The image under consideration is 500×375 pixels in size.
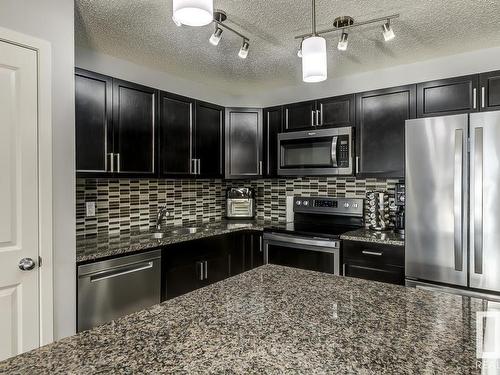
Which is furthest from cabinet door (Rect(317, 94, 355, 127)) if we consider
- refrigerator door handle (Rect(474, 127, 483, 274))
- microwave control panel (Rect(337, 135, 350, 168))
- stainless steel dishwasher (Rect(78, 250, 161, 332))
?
stainless steel dishwasher (Rect(78, 250, 161, 332))

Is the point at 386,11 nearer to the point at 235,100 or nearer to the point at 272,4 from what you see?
the point at 272,4

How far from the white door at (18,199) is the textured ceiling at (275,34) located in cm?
67

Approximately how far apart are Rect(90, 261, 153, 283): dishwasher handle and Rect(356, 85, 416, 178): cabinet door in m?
2.03

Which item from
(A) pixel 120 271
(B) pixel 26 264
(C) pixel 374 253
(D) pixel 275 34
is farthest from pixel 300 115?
(B) pixel 26 264

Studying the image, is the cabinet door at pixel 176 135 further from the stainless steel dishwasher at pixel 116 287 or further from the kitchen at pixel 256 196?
the stainless steel dishwasher at pixel 116 287

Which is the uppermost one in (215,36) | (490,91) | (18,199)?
(215,36)

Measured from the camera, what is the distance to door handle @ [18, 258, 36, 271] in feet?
5.70

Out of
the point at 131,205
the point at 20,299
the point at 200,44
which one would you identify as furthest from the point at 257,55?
the point at 20,299

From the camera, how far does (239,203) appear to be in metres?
3.94

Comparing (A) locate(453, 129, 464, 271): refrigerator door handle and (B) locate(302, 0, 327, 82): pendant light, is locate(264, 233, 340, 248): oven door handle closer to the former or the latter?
(A) locate(453, 129, 464, 271): refrigerator door handle

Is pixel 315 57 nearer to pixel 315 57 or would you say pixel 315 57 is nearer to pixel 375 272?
pixel 315 57

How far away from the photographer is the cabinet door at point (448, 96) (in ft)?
8.36

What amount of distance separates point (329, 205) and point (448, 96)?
4.90 feet

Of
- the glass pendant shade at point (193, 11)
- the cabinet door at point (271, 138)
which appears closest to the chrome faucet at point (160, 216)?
the cabinet door at point (271, 138)
